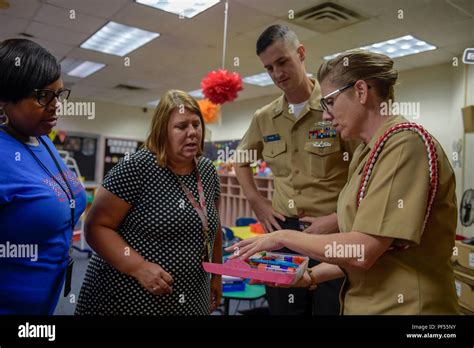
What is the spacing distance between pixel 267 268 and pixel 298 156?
1.77 ft

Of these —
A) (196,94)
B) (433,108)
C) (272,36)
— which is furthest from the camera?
(433,108)

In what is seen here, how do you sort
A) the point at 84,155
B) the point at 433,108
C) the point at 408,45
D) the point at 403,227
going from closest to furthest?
1. the point at 403,227
2. the point at 408,45
3. the point at 433,108
4. the point at 84,155

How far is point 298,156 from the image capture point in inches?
48.5

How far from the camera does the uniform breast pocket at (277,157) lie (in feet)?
4.14

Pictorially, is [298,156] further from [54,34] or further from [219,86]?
[54,34]

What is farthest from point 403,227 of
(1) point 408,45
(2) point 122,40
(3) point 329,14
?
(1) point 408,45

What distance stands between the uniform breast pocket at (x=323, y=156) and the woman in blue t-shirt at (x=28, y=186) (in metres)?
0.79

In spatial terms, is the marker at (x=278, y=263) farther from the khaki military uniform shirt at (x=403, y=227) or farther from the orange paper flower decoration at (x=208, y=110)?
the orange paper flower decoration at (x=208, y=110)

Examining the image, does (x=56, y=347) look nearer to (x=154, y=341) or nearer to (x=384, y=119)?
(x=154, y=341)

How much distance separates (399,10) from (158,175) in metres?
1.34

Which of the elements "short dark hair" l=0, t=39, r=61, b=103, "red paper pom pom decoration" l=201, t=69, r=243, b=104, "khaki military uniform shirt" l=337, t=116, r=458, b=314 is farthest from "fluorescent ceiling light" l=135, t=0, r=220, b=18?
"khaki military uniform shirt" l=337, t=116, r=458, b=314

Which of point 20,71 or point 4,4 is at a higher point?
point 4,4

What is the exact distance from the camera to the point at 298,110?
1.24m

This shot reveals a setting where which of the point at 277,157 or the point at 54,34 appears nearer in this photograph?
the point at 54,34
